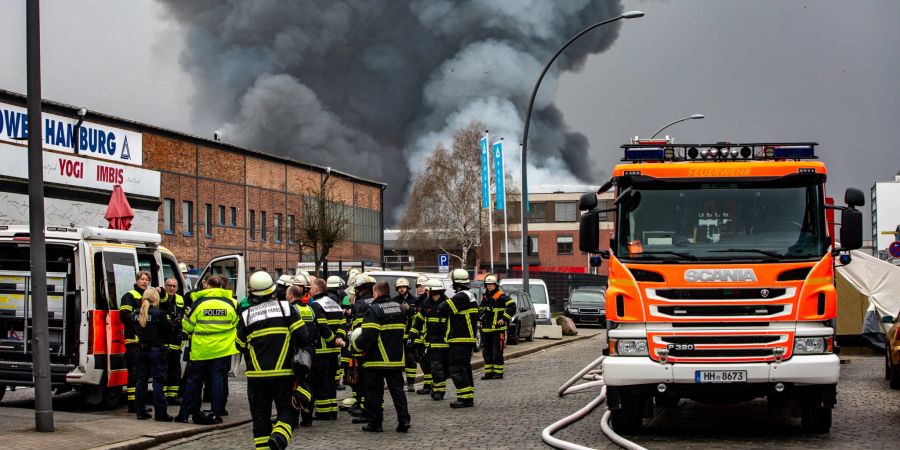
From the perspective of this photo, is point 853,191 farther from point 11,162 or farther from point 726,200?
point 11,162

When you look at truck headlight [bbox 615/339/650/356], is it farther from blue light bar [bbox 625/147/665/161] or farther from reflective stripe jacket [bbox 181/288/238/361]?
reflective stripe jacket [bbox 181/288/238/361]

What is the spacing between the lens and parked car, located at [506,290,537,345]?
30734mm

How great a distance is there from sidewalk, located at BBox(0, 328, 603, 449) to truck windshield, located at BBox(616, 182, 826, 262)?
214 inches

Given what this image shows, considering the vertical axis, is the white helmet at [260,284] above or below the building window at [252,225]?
below

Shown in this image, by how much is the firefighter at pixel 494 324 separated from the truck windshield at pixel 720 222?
8058mm

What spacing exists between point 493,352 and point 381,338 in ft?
26.3

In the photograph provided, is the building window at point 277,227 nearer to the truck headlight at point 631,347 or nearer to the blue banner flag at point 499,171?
the blue banner flag at point 499,171

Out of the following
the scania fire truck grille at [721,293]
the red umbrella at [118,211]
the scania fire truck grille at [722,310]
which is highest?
the red umbrella at [118,211]

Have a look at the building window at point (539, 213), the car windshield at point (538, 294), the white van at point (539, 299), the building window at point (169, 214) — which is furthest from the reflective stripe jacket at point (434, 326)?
the building window at point (539, 213)

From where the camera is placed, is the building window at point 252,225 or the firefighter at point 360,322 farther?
the building window at point 252,225

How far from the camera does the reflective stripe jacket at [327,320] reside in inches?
540

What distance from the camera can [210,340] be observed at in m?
13.7

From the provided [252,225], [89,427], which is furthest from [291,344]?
[252,225]

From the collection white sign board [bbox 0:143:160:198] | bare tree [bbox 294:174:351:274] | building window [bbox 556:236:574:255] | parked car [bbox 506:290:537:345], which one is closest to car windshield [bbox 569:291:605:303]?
bare tree [bbox 294:174:351:274]
